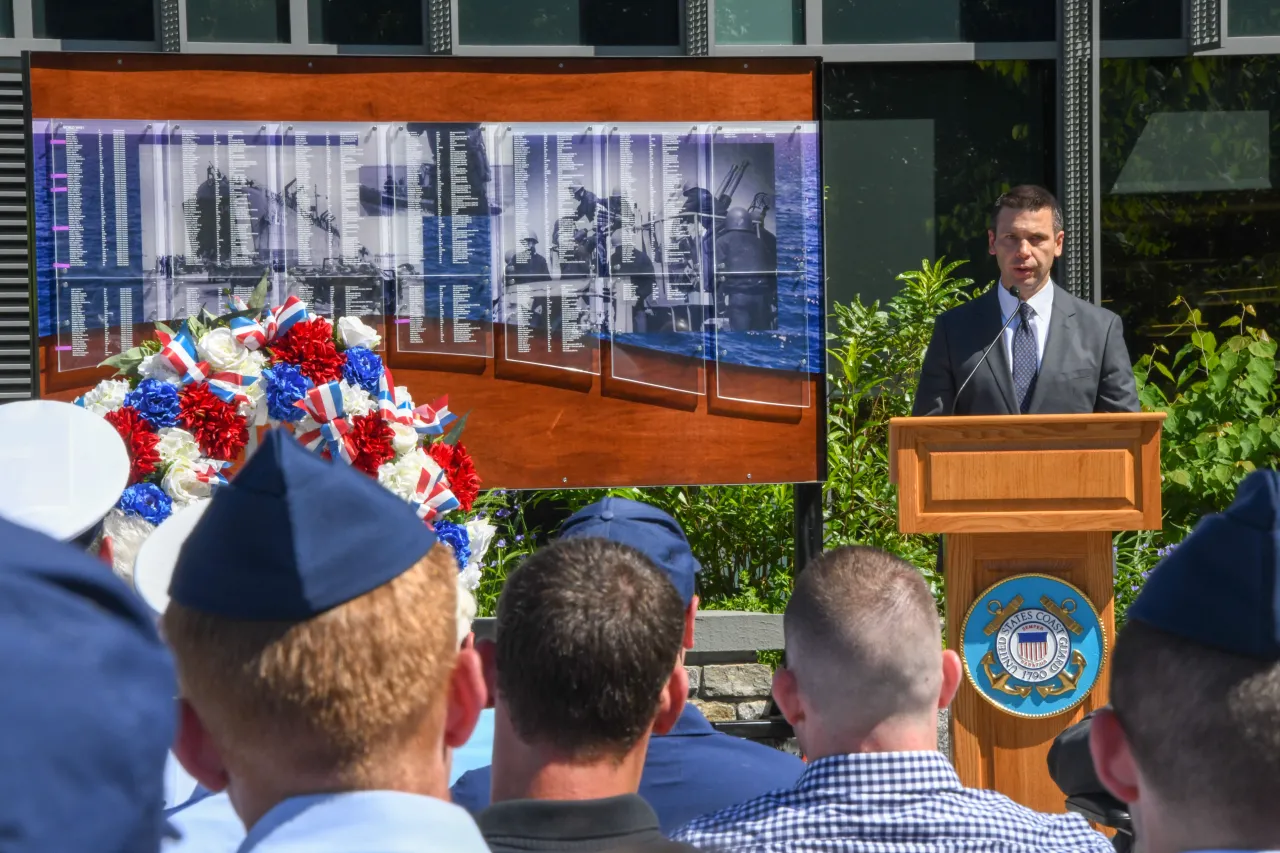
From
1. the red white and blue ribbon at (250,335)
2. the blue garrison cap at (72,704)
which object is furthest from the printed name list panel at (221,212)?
the blue garrison cap at (72,704)

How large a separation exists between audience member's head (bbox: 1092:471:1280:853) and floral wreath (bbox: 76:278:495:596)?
211cm

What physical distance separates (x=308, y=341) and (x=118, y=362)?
0.52m

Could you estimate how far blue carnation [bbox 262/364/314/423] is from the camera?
11.4 ft

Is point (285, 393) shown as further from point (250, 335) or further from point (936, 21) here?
point (936, 21)

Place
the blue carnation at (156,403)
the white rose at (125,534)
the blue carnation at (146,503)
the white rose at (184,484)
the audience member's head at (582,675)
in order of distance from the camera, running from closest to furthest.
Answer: the audience member's head at (582,675) → the white rose at (125,534) → the blue carnation at (146,503) → the white rose at (184,484) → the blue carnation at (156,403)

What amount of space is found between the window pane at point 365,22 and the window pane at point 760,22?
1524mm

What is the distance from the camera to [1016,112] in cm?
772

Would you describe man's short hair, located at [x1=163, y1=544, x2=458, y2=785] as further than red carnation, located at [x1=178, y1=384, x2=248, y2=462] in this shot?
No

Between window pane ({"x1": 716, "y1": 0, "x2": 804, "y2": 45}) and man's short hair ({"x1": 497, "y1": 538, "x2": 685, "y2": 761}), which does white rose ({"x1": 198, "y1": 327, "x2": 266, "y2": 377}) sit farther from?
window pane ({"x1": 716, "y1": 0, "x2": 804, "y2": 45})

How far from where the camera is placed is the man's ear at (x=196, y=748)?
4.15 feet

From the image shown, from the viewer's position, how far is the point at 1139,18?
25.3 ft

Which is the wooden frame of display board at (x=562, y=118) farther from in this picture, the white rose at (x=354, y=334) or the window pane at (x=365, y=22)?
the white rose at (x=354, y=334)

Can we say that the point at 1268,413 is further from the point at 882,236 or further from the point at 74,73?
the point at 74,73

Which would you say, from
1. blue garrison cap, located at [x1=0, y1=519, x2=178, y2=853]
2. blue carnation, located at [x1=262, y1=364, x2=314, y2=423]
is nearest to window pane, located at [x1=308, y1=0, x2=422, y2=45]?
blue carnation, located at [x1=262, y1=364, x2=314, y2=423]
